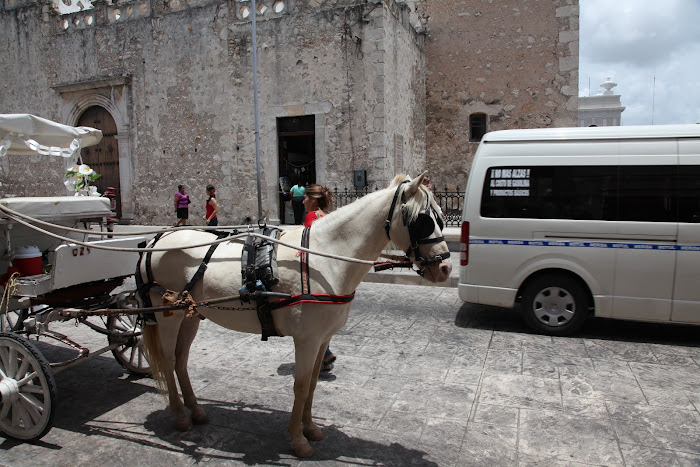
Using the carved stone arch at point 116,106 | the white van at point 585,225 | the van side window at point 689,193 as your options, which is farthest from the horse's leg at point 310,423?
the carved stone arch at point 116,106

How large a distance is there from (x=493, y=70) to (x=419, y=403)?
52.9 feet

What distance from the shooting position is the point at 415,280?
952cm

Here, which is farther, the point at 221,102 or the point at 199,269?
the point at 221,102

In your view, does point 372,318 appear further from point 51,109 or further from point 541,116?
point 51,109

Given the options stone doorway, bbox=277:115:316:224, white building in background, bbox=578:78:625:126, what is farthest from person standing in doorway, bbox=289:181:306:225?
white building in background, bbox=578:78:625:126

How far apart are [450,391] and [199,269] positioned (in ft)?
8.24

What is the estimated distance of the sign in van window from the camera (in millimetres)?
6438

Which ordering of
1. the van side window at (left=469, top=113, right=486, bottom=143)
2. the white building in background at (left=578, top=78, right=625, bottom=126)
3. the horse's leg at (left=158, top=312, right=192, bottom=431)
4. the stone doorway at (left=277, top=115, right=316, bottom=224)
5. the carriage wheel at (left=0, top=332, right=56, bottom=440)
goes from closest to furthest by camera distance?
the carriage wheel at (left=0, top=332, right=56, bottom=440)
the horse's leg at (left=158, top=312, right=192, bottom=431)
the stone doorway at (left=277, top=115, right=316, bottom=224)
the van side window at (left=469, top=113, right=486, bottom=143)
the white building in background at (left=578, top=78, right=625, bottom=126)

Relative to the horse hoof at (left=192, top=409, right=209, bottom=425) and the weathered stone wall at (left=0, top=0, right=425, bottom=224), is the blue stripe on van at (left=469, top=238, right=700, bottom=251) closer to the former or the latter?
the horse hoof at (left=192, top=409, right=209, bottom=425)

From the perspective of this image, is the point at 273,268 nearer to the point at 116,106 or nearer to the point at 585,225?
the point at 585,225

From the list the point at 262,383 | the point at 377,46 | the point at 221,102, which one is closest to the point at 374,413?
the point at 262,383

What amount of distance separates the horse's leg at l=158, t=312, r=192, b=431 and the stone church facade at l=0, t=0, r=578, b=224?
36.4ft

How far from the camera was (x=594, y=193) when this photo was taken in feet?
20.2

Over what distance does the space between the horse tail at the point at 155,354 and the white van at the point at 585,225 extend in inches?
160
